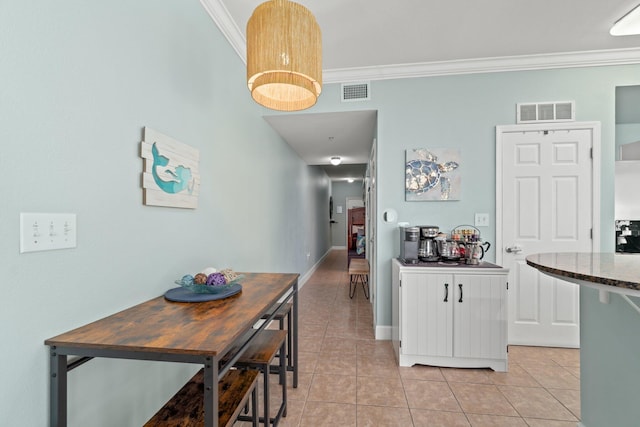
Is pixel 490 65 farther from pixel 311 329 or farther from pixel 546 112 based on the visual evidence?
pixel 311 329

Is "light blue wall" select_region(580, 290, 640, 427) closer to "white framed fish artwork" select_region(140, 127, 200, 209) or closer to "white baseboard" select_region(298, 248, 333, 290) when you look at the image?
"white framed fish artwork" select_region(140, 127, 200, 209)

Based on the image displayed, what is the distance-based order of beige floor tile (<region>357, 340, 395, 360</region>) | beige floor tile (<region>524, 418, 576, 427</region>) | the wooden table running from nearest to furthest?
the wooden table < beige floor tile (<region>524, 418, 576, 427</region>) < beige floor tile (<region>357, 340, 395, 360</region>)

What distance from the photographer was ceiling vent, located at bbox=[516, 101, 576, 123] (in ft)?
9.00

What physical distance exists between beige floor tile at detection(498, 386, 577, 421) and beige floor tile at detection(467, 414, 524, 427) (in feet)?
0.33

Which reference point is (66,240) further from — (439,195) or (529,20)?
(529,20)

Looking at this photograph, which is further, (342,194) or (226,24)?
(342,194)

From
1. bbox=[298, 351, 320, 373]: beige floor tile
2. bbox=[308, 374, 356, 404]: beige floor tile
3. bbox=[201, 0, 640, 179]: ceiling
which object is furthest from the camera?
bbox=[298, 351, 320, 373]: beige floor tile

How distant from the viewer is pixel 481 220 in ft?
9.31

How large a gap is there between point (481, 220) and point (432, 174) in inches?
26.1

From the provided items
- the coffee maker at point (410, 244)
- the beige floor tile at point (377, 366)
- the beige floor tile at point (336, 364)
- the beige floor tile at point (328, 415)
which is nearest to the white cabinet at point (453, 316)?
the beige floor tile at point (377, 366)

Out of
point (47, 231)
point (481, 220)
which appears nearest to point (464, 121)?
point (481, 220)

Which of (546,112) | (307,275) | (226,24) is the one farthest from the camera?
(307,275)

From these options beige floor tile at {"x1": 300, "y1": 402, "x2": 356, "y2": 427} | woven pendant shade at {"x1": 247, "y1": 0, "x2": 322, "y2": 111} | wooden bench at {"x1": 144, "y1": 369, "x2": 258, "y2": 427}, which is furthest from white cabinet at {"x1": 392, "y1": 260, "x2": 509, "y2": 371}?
woven pendant shade at {"x1": 247, "y1": 0, "x2": 322, "y2": 111}

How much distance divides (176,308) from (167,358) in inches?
17.5
